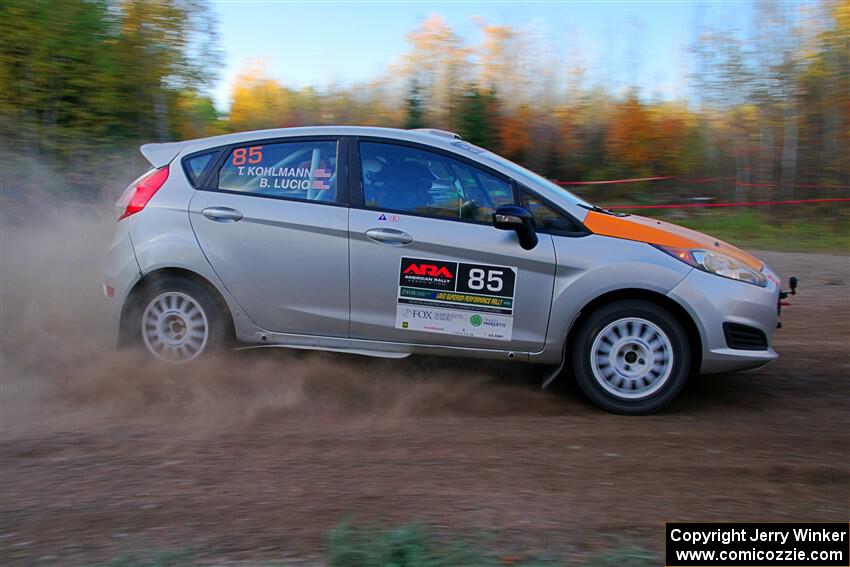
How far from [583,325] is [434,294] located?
105 centimetres

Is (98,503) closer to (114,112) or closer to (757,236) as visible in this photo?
(114,112)

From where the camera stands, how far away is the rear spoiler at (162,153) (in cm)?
616

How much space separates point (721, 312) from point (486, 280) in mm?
1580

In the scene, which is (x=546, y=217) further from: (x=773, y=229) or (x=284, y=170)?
(x=773, y=229)

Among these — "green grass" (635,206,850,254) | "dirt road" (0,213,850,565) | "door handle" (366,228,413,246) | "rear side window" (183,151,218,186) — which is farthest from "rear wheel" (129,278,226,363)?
"green grass" (635,206,850,254)

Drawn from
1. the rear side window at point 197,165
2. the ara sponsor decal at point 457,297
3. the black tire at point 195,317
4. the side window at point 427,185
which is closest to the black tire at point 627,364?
the ara sponsor decal at point 457,297

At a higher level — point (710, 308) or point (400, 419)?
point (710, 308)

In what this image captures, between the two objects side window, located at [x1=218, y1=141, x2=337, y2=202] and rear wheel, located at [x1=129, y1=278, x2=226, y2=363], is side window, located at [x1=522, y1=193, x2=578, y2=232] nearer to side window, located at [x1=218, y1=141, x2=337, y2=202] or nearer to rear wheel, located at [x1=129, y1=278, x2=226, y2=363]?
side window, located at [x1=218, y1=141, x2=337, y2=202]

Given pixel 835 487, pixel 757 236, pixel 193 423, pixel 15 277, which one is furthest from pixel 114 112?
pixel 835 487

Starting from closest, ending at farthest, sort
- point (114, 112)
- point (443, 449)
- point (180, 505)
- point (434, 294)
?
point (180, 505)
point (443, 449)
point (434, 294)
point (114, 112)

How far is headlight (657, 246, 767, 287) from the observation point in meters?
5.48

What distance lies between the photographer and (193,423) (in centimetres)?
524

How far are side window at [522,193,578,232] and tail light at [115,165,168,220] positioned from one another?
108 inches

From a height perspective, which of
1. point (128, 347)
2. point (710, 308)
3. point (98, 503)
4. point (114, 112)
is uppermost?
point (114, 112)
